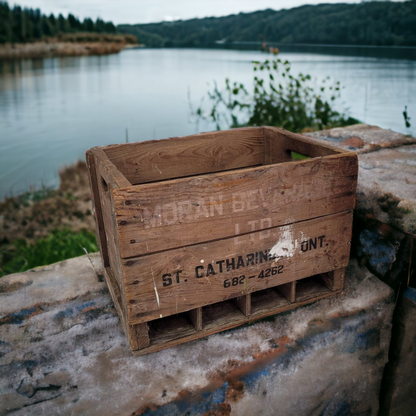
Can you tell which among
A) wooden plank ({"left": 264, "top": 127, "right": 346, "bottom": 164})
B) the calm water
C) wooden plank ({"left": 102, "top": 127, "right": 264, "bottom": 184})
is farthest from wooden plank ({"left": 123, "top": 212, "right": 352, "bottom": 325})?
the calm water

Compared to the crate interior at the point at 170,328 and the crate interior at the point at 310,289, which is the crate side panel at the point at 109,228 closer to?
the crate interior at the point at 170,328

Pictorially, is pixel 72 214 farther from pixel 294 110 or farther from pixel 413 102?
pixel 413 102

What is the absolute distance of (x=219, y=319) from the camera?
76.3 inches

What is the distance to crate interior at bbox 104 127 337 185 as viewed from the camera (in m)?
2.22

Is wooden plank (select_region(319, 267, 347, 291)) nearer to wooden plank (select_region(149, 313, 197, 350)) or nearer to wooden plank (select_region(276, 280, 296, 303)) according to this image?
wooden plank (select_region(276, 280, 296, 303))

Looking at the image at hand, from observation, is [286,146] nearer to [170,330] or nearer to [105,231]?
[105,231]

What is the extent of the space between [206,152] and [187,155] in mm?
131

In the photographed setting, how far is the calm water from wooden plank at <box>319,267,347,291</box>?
3.42m

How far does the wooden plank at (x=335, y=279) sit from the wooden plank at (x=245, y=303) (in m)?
0.52

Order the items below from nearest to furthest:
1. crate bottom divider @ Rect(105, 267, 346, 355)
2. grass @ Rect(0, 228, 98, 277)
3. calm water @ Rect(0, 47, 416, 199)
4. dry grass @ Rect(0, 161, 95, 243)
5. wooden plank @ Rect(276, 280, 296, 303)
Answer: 1. crate bottom divider @ Rect(105, 267, 346, 355)
2. wooden plank @ Rect(276, 280, 296, 303)
3. grass @ Rect(0, 228, 98, 277)
4. dry grass @ Rect(0, 161, 95, 243)
5. calm water @ Rect(0, 47, 416, 199)

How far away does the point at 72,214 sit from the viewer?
21.9 feet

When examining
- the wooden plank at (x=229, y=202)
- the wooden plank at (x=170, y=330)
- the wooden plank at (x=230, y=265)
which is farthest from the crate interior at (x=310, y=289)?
the wooden plank at (x=170, y=330)

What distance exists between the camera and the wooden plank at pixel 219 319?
1818 millimetres

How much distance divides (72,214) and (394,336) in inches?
219
